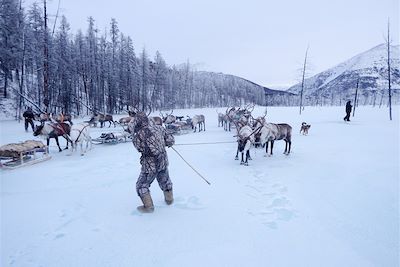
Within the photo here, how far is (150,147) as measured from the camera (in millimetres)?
4500

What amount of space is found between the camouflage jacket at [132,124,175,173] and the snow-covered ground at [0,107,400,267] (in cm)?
91

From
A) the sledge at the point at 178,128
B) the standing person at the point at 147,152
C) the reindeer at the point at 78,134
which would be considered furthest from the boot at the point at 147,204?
the sledge at the point at 178,128

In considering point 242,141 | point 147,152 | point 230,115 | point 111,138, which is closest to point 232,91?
point 230,115

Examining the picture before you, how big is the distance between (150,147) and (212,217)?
5.62 feet

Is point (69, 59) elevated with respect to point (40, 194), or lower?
elevated

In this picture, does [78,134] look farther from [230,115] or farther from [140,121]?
[230,115]

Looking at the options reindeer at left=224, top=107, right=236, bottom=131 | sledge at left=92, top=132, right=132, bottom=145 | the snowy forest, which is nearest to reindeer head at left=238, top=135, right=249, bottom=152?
sledge at left=92, top=132, right=132, bottom=145

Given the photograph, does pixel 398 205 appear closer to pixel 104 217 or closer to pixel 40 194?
pixel 104 217

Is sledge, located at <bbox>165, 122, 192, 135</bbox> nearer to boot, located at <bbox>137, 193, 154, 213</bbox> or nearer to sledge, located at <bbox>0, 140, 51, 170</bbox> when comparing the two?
sledge, located at <bbox>0, 140, 51, 170</bbox>

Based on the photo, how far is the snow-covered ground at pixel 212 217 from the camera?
10.9ft

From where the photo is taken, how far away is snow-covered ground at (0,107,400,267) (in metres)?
3.33

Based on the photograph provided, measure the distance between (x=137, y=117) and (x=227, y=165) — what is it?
442 centimetres

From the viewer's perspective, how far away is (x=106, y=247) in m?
3.55

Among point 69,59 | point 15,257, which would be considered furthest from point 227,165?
point 69,59
